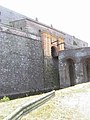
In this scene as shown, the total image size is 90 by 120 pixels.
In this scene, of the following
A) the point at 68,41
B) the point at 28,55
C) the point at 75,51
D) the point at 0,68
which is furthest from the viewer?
the point at 68,41

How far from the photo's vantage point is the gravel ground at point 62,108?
601cm

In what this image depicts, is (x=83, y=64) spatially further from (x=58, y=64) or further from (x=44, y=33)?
(x=44, y=33)

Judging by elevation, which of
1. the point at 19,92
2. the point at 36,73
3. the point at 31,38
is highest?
the point at 31,38

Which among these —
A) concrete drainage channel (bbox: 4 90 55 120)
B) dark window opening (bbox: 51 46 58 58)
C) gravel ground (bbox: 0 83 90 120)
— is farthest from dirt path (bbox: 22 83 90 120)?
dark window opening (bbox: 51 46 58 58)

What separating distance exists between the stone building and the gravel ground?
11516mm

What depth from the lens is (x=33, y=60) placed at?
23.5 meters

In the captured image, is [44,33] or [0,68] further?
[44,33]

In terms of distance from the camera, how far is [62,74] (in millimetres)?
25406

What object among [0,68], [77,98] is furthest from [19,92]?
[77,98]

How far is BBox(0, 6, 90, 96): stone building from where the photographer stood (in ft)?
65.5

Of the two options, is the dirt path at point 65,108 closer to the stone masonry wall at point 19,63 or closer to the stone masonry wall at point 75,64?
the stone masonry wall at point 19,63

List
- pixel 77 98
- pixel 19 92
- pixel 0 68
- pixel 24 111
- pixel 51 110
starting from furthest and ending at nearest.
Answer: pixel 19 92
pixel 0 68
pixel 77 98
pixel 51 110
pixel 24 111

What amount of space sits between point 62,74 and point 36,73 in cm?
292

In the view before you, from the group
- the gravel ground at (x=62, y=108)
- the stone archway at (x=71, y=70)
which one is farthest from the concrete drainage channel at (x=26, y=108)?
the stone archway at (x=71, y=70)
